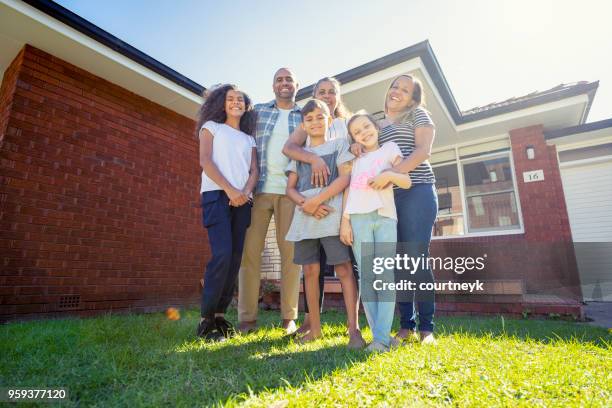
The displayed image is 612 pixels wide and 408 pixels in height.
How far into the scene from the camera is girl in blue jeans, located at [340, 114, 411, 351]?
6.09ft

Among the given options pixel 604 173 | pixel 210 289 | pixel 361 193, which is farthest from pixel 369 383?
pixel 604 173

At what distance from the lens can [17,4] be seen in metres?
3.25

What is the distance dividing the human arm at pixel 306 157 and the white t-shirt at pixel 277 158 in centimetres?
25

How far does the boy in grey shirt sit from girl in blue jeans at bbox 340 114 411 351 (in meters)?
0.07

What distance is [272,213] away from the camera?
102 inches

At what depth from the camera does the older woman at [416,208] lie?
204cm

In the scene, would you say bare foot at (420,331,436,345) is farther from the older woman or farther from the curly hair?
the curly hair

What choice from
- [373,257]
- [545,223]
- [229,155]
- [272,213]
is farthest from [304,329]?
[545,223]

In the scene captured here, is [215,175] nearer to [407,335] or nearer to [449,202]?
[407,335]

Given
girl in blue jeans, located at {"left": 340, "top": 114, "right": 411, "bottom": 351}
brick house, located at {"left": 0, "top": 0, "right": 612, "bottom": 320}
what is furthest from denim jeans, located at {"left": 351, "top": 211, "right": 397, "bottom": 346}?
brick house, located at {"left": 0, "top": 0, "right": 612, "bottom": 320}

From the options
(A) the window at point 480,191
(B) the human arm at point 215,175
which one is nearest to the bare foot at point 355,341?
(B) the human arm at point 215,175

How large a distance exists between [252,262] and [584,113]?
6.60 meters

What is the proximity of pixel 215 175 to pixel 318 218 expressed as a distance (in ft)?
2.59

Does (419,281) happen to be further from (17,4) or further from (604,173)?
(604,173)
